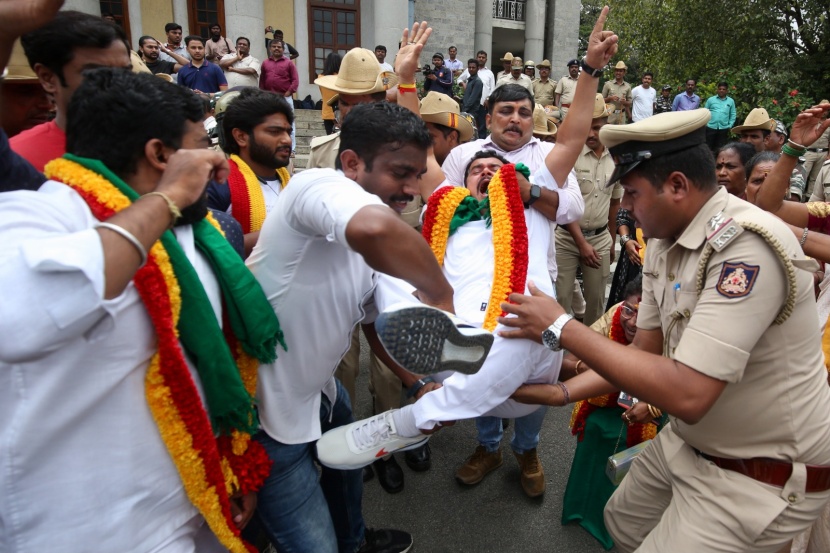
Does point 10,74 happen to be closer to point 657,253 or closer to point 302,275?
point 302,275

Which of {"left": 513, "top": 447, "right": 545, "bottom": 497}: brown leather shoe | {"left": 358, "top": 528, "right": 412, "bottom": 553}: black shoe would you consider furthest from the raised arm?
{"left": 358, "top": 528, "right": 412, "bottom": 553}: black shoe

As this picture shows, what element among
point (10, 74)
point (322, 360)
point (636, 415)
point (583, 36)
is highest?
point (583, 36)

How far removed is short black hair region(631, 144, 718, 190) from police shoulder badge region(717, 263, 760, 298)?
1.12 ft

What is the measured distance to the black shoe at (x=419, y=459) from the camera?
3.50m

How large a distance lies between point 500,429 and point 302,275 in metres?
2.09

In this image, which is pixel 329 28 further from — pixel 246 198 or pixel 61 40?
pixel 61 40

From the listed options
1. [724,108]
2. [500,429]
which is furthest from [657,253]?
[724,108]

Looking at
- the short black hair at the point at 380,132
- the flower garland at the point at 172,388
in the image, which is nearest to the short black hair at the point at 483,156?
the short black hair at the point at 380,132

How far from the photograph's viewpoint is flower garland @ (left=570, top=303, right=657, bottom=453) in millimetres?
2898

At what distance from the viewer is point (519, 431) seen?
326cm

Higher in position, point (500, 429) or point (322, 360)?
point (322, 360)

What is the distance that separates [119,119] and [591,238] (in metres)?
4.51

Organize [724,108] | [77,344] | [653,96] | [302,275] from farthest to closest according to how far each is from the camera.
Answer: [653,96]
[724,108]
[302,275]
[77,344]

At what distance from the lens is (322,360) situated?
1909 millimetres
